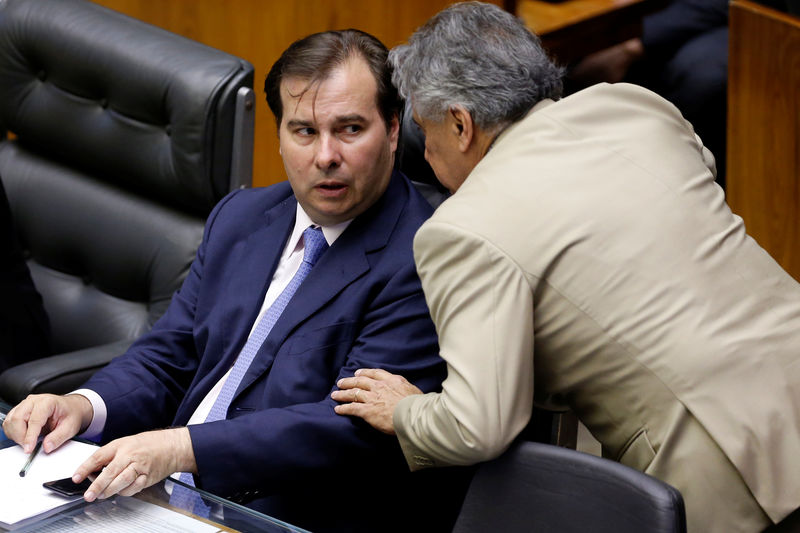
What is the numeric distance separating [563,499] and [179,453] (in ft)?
2.08

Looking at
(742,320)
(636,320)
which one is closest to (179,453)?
(636,320)

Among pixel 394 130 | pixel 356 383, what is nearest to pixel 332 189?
pixel 394 130

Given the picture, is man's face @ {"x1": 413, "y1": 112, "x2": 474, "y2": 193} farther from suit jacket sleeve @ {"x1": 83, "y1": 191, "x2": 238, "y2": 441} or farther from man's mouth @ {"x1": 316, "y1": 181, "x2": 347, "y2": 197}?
suit jacket sleeve @ {"x1": 83, "y1": 191, "x2": 238, "y2": 441}

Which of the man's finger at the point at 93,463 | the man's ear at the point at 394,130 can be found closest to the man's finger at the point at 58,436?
the man's finger at the point at 93,463

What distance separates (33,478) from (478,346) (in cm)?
69

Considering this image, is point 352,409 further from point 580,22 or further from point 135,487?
point 580,22

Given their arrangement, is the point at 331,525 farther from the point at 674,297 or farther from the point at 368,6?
the point at 368,6

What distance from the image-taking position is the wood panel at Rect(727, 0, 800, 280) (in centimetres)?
279

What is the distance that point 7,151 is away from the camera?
116 inches

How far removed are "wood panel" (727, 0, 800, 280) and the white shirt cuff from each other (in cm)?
185

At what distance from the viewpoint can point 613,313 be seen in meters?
1.55

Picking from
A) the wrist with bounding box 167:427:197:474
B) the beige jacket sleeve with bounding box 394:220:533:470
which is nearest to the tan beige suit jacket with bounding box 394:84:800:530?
the beige jacket sleeve with bounding box 394:220:533:470

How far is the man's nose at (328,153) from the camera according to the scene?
1.95m

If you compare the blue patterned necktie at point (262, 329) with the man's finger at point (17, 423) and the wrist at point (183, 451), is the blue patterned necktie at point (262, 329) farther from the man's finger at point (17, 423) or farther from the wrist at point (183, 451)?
the man's finger at point (17, 423)
